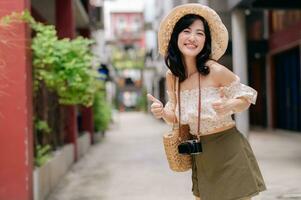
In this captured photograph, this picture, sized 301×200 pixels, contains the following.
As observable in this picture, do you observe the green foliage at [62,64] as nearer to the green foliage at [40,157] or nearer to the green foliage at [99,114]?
the green foliage at [40,157]

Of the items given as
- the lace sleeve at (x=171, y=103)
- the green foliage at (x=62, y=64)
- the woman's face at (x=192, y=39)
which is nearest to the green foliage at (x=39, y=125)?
the green foliage at (x=62, y=64)

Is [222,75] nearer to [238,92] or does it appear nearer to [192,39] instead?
[238,92]

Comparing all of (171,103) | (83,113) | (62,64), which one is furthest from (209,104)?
(83,113)

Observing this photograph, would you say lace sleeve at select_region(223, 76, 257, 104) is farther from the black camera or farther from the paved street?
the paved street

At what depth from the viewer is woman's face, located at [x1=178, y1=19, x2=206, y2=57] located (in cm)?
324

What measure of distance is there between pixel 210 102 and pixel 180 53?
40 centimetres

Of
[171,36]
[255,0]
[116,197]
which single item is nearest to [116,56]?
[255,0]

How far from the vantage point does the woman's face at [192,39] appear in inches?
128

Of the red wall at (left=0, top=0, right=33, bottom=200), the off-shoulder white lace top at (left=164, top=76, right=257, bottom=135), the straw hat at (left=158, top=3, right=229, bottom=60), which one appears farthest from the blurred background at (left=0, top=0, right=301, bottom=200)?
the off-shoulder white lace top at (left=164, top=76, right=257, bottom=135)

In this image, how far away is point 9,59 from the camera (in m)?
6.00

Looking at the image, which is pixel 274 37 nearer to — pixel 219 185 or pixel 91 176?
pixel 91 176

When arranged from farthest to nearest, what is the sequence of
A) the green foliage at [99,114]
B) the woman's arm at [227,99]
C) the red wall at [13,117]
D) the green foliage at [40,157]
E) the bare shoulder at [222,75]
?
the green foliage at [99,114], the green foliage at [40,157], the red wall at [13,117], the bare shoulder at [222,75], the woman's arm at [227,99]

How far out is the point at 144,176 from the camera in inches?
352

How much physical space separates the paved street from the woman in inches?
137
